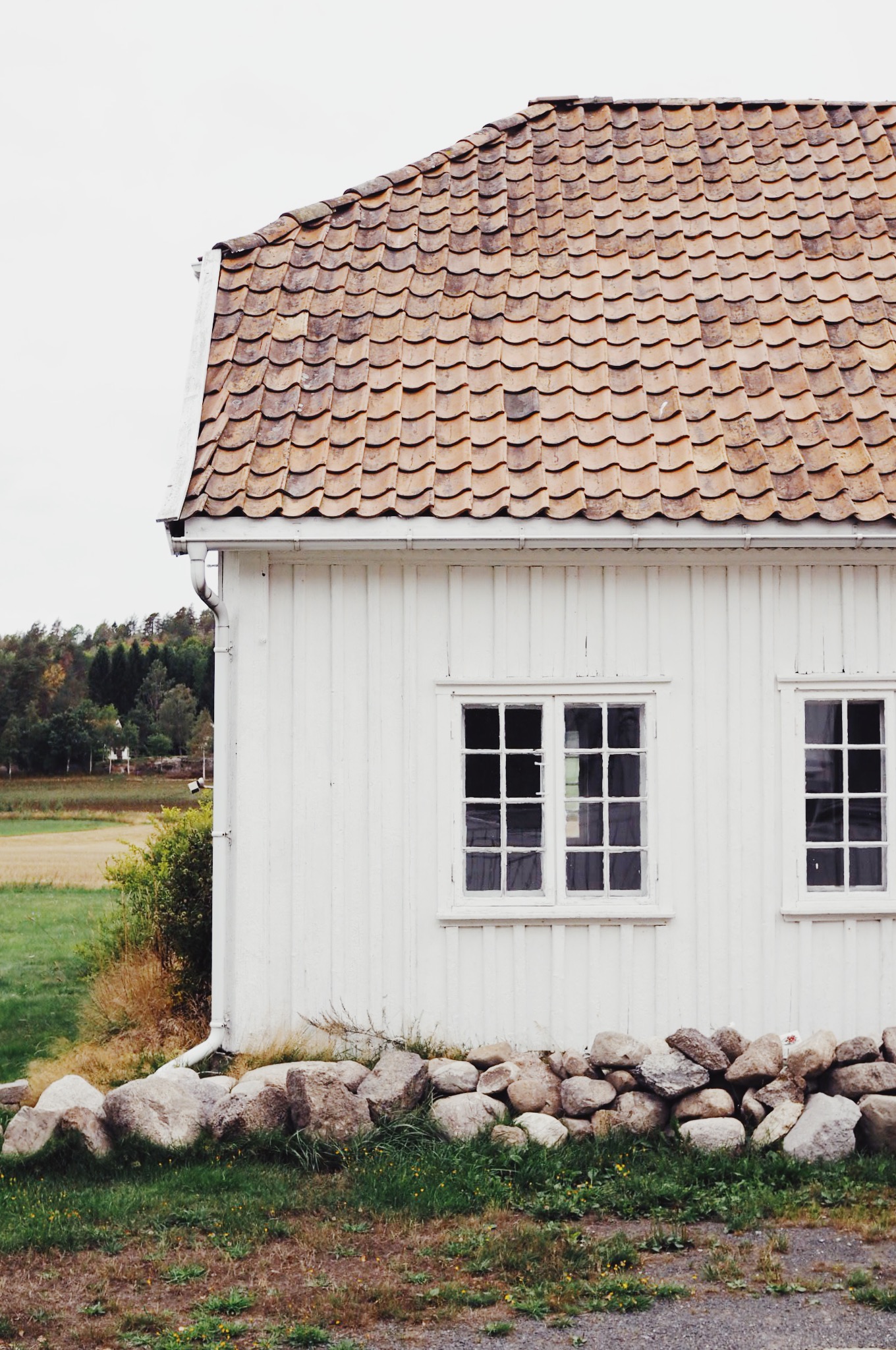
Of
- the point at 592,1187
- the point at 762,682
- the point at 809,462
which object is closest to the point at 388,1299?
the point at 592,1187

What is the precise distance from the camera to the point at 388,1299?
4789mm

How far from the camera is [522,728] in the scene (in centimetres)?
781

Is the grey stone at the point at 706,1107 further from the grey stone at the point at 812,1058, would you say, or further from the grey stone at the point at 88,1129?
the grey stone at the point at 88,1129

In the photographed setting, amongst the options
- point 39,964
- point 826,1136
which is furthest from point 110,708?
point 826,1136

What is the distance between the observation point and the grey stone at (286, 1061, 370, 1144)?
6434 mm

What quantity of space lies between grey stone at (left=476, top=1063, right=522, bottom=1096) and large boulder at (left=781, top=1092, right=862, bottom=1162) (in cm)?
147

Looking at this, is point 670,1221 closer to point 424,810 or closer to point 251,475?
point 424,810

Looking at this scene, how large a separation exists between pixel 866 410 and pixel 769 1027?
404cm

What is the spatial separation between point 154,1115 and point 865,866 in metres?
4.55

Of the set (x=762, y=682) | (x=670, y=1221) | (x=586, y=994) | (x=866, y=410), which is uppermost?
(x=866, y=410)

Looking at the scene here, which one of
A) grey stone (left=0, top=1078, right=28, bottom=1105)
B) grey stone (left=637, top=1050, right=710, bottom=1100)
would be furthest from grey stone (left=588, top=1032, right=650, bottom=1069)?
grey stone (left=0, top=1078, right=28, bottom=1105)

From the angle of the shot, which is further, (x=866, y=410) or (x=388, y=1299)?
(x=866, y=410)

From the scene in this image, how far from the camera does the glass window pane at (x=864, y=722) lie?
7.88m

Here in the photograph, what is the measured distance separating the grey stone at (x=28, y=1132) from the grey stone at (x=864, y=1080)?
13.6 ft
